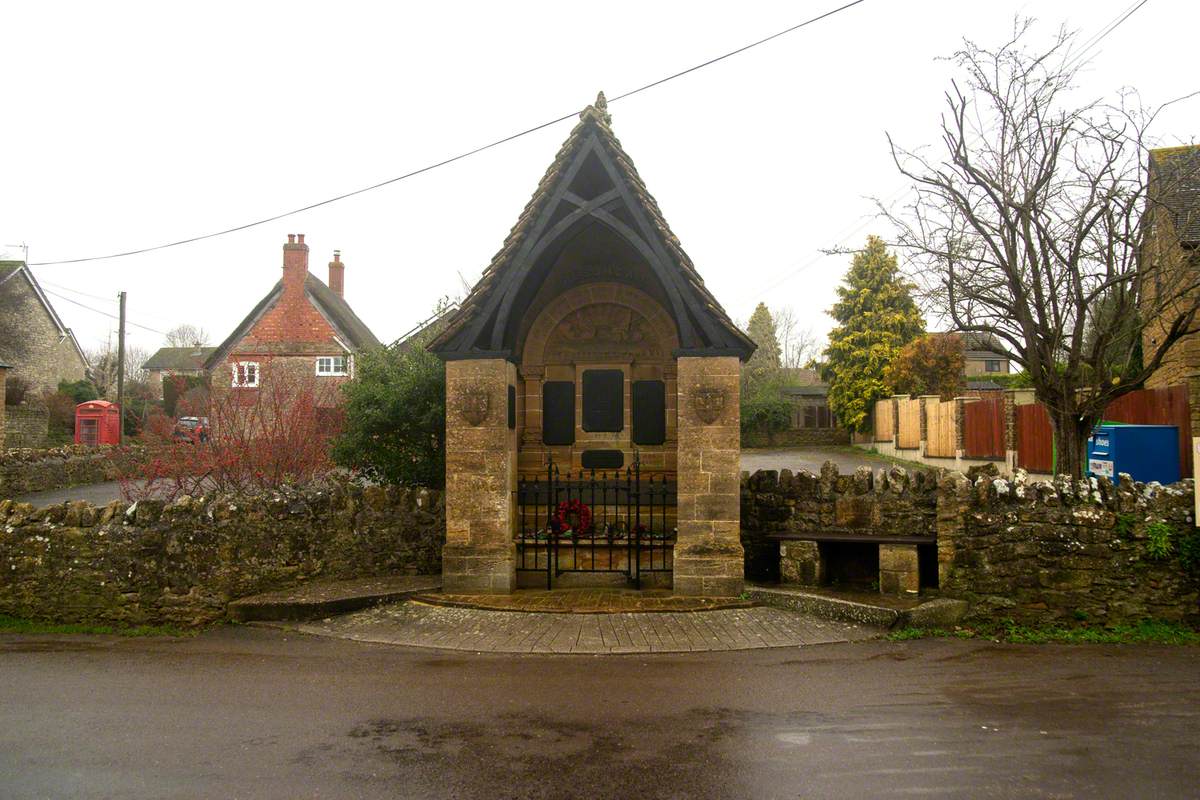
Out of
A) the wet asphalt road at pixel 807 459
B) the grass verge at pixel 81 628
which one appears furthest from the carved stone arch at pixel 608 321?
the wet asphalt road at pixel 807 459

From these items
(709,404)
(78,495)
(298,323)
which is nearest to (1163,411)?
(709,404)

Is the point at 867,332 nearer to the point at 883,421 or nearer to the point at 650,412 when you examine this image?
the point at 883,421

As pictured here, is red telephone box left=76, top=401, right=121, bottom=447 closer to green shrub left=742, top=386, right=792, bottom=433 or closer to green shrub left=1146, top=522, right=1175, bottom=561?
green shrub left=742, top=386, right=792, bottom=433

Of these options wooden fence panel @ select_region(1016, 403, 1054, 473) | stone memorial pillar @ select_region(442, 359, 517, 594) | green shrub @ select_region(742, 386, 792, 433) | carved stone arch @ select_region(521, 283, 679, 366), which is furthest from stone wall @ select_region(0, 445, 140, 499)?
green shrub @ select_region(742, 386, 792, 433)

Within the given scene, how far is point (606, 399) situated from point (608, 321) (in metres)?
1.13

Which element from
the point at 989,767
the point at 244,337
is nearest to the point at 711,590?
the point at 989,767

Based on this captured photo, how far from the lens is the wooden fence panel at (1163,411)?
14680 millimetres

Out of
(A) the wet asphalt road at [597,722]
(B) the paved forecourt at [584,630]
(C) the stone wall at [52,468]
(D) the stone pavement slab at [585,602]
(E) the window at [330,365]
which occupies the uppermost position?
(E) the window at [330,365]

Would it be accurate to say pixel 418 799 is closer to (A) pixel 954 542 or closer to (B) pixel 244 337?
(A) pixel 954 542

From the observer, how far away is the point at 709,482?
29.8ft

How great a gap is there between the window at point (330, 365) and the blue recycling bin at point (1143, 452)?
96.4 ft

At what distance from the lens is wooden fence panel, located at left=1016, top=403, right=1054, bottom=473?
18875 mm

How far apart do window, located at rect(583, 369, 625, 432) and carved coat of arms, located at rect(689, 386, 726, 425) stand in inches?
101

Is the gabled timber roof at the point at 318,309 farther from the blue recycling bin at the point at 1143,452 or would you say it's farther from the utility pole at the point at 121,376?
the blue recycling bin at the point at 1143,452
